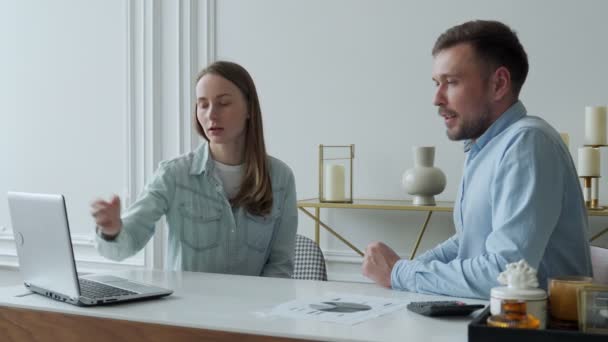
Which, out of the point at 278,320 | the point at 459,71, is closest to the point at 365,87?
the point at 459,71

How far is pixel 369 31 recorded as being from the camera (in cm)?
393

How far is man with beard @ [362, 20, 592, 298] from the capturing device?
1848mm

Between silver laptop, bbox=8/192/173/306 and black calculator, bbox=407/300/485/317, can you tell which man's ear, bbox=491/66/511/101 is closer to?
black calculator, bbox=407/300/485/317

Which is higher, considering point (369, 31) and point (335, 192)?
point (369, 31)

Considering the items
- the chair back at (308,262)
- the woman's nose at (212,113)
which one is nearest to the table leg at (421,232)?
the chair back at (308,262)

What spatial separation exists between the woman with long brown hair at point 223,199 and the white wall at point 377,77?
1367 millimetres

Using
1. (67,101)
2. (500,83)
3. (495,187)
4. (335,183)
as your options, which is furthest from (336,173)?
(67,101)

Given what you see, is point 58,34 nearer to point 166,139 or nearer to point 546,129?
point 166,139

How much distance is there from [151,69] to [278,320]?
298 cm

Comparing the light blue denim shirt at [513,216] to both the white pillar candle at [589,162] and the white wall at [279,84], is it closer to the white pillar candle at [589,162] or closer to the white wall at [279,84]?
the white pillar candle at [589,162]

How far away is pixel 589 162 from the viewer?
322 cm

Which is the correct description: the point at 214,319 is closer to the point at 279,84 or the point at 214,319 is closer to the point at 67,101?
the point at 279,84

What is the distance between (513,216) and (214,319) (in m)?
0.72

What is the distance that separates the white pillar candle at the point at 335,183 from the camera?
144 inches
